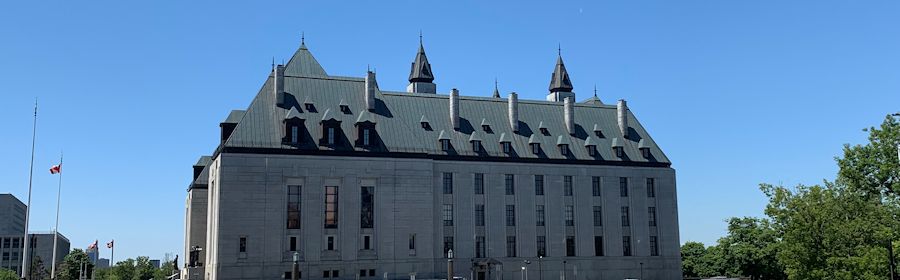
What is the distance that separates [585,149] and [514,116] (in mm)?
8510

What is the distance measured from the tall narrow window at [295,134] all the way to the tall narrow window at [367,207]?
750cm

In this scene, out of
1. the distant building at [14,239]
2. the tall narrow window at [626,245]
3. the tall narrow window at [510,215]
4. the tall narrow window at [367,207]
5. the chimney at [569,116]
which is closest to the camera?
the tall narrow window at [367,207]

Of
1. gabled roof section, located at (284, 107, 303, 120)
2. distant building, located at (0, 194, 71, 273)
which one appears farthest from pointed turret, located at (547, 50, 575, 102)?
distant building, located at (0, 194, 71, 273)

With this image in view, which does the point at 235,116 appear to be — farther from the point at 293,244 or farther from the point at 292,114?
the point at 293,244

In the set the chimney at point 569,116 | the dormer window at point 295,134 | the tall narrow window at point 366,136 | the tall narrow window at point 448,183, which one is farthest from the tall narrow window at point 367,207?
the chimney at point 569,116

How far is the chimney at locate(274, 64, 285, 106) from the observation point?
3004 inches

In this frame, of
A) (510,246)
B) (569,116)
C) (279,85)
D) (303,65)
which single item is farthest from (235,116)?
(569,116)

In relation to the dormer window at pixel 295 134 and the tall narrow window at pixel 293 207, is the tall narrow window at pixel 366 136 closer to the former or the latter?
the dormer window at pixel 295 134

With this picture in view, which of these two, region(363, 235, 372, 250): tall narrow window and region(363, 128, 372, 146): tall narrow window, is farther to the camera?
region(363, 128, 372, 146): tall narrow window

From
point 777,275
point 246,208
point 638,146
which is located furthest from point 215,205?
point 777,275

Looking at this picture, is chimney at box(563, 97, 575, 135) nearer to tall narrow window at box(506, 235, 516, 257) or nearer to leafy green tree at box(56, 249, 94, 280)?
tall narrow window at box(506, 235, 516, 257)

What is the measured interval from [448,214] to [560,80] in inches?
1633

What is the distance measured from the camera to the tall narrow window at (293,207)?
72.9 m

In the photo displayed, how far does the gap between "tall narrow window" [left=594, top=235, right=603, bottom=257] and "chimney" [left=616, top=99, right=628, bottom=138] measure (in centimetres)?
1296
